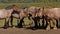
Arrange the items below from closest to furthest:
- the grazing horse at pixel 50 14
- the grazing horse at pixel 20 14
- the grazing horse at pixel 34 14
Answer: the grazing horse at pixel 50 14 < the grazing horse at pixel 34 14 < the grazing horse at pixel 20 14

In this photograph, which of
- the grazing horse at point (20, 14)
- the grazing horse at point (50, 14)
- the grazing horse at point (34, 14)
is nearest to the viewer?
the grazing horse at point (50, 14)

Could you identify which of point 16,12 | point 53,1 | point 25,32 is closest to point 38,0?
point 53,1

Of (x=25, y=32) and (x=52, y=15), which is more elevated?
(x=52, y=15)

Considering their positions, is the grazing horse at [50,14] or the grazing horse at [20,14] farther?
the grazing horse at [20,14]

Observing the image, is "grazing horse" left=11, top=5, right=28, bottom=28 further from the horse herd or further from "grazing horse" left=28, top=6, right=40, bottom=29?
"grazing horse" left=28, top=6, right=40, bottom=29

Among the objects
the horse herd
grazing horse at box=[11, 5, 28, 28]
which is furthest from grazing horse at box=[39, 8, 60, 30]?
grazing horse at box=[11, 5, 28, 28]

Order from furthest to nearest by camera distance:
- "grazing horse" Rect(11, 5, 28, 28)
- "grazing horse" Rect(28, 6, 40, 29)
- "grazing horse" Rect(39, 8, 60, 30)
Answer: "grazing horse" Rect(11, 5, 28, 28)
"grazing horse" Rect(28, 6, 40, 29)
"grazing horse" Rect(39, 8, 60, 30)

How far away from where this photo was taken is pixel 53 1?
40406mm

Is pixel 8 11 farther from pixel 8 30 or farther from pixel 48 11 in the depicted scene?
pixel 48 11

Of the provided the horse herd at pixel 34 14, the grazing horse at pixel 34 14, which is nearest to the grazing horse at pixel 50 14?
the horse herd at pixel 34 14

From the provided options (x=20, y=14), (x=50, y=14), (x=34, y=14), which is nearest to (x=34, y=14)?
(x=34, y=14)

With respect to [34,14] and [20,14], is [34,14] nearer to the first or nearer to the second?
[34,14]

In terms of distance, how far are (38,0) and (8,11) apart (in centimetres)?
2374

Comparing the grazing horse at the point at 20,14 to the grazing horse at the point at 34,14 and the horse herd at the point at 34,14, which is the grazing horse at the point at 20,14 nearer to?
the horse herd at the point at 34,14
